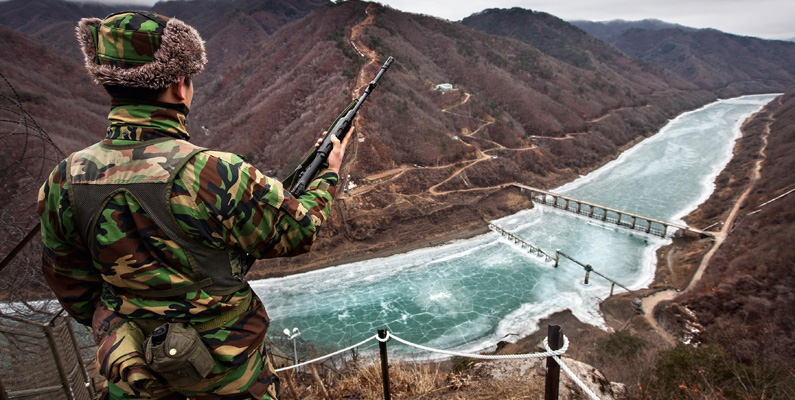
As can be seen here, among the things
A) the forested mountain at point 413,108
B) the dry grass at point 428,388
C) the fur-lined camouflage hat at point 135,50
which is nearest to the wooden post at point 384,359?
the dry grass at point 428,388

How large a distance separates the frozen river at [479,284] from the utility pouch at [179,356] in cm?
1844

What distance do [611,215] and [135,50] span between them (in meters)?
40.1

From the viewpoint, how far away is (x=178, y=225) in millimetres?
1586

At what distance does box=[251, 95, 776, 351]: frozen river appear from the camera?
20719 mm

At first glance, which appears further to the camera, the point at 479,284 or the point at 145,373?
the point at 479,284

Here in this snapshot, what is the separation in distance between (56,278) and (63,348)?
183 cm

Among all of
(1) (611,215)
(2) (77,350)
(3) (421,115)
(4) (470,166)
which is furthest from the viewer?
(3) (421,115)

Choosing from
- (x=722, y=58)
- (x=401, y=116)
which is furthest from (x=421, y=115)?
(x=722, y=58)

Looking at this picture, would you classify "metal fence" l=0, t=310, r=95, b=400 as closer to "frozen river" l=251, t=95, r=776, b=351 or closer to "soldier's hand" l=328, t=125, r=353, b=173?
"soldier's hand" l=328, t=125, r=353, b=173

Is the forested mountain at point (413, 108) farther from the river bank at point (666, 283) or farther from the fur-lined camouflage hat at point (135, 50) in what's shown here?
the fur-lined camouflage hat at point (135, 50)

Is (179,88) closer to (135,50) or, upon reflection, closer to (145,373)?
(135,50)

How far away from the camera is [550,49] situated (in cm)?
11025

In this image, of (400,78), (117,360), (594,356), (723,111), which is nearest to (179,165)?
(117,360)

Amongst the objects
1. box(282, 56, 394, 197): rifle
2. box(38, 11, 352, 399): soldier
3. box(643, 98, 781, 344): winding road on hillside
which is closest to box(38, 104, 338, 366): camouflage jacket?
box(38, 11, 352, 399): soldier
